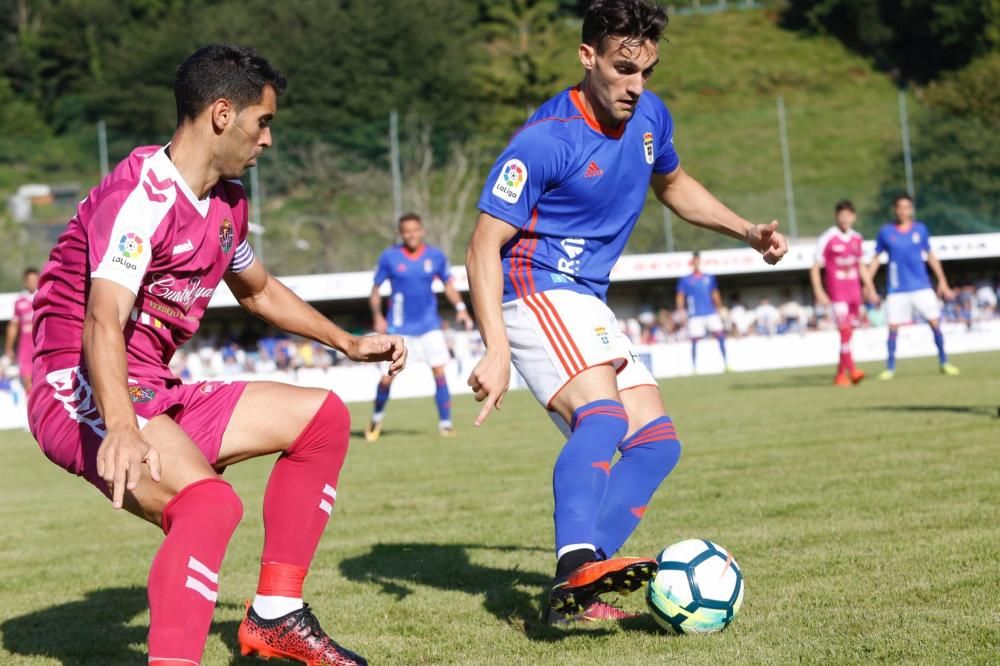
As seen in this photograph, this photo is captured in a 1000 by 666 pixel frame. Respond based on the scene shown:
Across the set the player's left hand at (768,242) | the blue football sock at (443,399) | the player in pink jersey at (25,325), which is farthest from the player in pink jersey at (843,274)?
the player's left hand at (768,242)

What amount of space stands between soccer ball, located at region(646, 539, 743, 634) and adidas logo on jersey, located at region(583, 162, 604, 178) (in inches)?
58.2

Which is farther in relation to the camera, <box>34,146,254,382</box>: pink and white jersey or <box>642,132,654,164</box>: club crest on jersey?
<box>642,132,654,164</box>: club crest on jersey

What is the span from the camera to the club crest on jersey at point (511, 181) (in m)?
4.45

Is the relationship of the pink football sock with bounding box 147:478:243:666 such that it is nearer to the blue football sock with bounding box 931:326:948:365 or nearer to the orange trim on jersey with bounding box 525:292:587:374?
the orange trim on jersey with bounding box 525:292:587:374

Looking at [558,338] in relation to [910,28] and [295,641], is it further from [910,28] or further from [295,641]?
[910,28]

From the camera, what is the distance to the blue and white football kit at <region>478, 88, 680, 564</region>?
434 centimetres

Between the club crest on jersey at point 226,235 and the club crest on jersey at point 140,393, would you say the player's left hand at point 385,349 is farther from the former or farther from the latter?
the club crest on jersey at point 140,393

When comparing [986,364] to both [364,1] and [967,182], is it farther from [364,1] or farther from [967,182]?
[364,1]

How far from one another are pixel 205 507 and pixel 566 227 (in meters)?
1.90

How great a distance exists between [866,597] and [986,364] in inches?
689

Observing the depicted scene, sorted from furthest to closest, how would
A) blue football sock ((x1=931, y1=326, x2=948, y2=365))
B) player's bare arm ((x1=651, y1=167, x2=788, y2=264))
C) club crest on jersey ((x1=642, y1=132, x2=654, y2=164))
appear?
blue football sock ((x1=931, y1=326, x2=948, y2=365)) < player's bare arm ((x1=651, y1=167, x2=788, y2=264)) < club crest on jersey ((x1=642, y1=132, x2=654, y2=164))

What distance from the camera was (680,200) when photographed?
210 inches

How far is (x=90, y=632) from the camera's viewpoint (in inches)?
193

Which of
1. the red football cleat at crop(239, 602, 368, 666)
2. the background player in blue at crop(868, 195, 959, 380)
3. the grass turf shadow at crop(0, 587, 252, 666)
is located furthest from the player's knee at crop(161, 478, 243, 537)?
the background player in blue at crop(868, 195, 959, 380)
